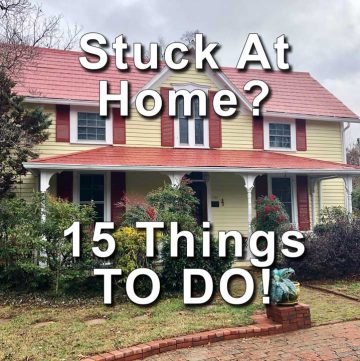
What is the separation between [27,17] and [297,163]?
9.23 metres

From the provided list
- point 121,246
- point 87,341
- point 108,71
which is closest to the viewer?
point 87,341

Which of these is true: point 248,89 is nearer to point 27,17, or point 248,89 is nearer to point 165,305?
point 27,17

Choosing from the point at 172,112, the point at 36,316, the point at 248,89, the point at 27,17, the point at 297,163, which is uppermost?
the point at 27,17

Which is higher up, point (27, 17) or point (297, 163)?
point (27, 17)

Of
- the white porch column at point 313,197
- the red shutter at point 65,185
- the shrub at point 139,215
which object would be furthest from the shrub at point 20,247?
the white porch column at point 313,197

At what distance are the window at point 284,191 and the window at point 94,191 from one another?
18.4 feet

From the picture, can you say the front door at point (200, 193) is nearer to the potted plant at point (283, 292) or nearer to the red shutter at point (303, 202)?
the red shutter at point (303, 202)

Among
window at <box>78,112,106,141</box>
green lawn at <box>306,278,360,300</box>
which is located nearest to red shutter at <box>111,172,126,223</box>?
window at <box>78,112,106,141</box>

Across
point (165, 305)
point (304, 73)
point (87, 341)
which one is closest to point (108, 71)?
point (304, 73)

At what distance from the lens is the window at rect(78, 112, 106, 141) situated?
1253 cm

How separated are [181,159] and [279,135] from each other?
14.6ft

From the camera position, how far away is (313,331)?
5582mm

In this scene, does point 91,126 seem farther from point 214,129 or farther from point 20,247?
point 20,247

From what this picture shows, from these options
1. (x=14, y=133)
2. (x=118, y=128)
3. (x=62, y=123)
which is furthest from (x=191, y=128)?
(x=14, y=133)
